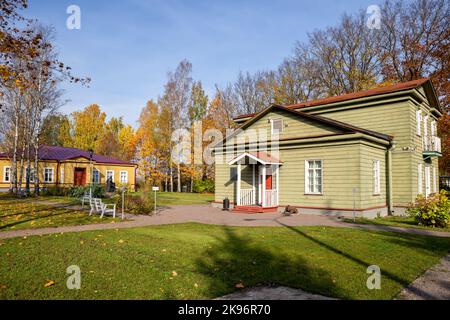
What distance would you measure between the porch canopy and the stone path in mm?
11219

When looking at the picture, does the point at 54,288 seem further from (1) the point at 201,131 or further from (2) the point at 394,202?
(1) the point at 201,131

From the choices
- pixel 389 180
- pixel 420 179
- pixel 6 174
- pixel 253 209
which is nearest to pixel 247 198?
pixel 253 209

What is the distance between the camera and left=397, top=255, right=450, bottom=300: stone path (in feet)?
15.5

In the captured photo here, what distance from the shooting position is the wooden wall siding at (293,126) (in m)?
→ 17.2

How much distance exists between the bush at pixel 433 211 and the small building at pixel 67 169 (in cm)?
2502

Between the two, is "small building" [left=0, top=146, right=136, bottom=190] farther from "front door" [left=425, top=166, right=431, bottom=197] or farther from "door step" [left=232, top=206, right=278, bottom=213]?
"front door" [left=425, top=166, right=431, bottom=197]

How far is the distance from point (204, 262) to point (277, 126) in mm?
14223

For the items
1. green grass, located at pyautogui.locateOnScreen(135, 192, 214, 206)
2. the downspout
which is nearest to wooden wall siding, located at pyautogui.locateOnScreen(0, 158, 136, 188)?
green grass, located at pyautogui.locateOnScreen(135, 192, 214, 206)

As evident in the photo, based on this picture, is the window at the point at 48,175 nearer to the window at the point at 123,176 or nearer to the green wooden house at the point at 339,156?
the window at the point at 123,176

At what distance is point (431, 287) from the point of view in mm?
5180

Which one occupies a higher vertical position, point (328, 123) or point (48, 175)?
point (328, 123)

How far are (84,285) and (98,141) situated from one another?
5369 cm

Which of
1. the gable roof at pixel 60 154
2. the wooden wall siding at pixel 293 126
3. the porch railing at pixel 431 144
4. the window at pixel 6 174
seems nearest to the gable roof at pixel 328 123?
the wooden wall siding at pixel 293 126

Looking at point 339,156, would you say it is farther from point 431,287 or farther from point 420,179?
point 431,287
